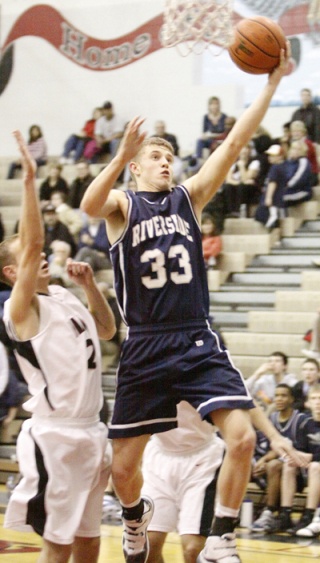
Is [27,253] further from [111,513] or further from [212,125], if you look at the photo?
[212,125]

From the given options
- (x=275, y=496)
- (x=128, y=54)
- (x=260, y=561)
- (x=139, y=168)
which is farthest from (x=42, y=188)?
(x=139, y=168)

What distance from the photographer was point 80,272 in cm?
532

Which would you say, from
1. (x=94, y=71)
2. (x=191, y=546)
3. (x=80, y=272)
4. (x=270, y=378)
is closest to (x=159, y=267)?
(x=80, y=272)

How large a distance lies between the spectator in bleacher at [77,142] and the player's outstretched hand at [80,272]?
1111 cm

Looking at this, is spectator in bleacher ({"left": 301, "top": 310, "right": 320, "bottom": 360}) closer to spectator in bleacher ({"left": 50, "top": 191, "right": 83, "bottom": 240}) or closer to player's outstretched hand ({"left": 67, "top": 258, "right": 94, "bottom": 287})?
spectator in bleacher ({"left": 50, "top": 191, "right": 83, "bottom": 240})

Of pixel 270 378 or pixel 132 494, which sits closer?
pixel 132 494

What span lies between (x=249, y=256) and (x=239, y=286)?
55 cm

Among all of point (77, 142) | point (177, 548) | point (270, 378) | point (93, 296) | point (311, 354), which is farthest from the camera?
point (77, 142)

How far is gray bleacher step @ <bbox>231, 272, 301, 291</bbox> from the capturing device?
13.0m

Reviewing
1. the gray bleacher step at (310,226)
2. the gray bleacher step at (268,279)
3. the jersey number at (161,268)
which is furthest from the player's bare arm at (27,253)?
the gray bleacher step at (310,226)

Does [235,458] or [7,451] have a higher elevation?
[235,458]

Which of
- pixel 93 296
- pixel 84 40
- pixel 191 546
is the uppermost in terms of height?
pixel 84 40

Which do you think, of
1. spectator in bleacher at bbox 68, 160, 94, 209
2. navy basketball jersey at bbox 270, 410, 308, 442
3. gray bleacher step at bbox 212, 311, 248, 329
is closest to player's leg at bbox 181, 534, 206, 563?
navy basketball jersey at bbox 270, 410, 308, 442

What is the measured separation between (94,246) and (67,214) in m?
0.93
